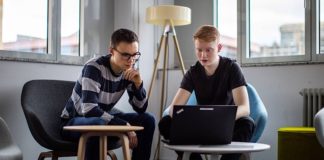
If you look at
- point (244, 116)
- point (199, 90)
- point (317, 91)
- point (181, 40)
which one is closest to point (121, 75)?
point (199, 90)

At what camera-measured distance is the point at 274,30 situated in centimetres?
375

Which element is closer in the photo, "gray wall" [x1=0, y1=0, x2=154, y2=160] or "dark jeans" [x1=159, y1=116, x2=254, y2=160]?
"dark jeans" [x1=159, y1=116, x2=254, y2=160]

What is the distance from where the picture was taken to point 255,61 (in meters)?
3.70

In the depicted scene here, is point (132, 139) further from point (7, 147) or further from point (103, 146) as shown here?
point (7, 147)

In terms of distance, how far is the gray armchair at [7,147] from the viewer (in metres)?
2.16

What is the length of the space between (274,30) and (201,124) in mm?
2026

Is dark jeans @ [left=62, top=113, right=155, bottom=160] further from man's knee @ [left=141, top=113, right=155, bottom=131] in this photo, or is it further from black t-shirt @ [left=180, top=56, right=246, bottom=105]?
black t-shirt @ [left=180, top=56, right=246, bottom=105]

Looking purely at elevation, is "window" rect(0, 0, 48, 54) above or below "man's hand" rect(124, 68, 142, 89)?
above

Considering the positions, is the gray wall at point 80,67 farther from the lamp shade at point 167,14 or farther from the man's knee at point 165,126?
the man's knee at point 165,126

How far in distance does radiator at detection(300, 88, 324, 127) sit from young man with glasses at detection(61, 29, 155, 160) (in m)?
1.33

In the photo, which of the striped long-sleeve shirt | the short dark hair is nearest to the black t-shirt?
the striped long-sleeve shirt

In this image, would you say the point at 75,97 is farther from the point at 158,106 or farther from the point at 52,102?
the point at 158,106

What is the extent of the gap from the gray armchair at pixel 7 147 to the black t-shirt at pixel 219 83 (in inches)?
43.6

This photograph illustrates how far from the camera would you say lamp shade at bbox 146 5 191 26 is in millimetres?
3553
